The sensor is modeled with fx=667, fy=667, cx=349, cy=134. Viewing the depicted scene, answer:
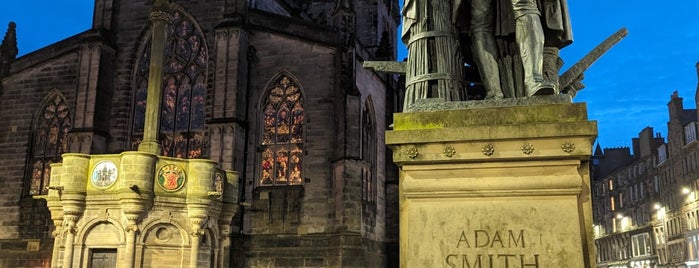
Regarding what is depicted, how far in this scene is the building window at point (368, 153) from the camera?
26.0 metres

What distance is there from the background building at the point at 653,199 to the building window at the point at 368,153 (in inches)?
1338

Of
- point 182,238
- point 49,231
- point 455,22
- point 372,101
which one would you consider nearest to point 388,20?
point 372,101

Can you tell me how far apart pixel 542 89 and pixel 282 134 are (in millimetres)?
22555

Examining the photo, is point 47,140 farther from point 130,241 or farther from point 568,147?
point 568,147

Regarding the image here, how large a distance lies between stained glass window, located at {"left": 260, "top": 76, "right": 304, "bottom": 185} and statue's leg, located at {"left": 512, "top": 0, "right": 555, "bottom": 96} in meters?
21.7

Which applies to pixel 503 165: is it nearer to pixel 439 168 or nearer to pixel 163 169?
pixel 439 168

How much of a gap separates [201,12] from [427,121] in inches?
998

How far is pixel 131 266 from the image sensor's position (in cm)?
1786

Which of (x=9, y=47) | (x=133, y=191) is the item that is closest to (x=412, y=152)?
(x=133, y=191)

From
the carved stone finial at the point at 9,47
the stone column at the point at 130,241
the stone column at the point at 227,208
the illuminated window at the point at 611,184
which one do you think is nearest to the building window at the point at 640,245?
the illuminated window at the point at 611,184

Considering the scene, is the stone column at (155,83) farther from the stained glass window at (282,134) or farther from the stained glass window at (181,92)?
the stained glass window at (181,92)

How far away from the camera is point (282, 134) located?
26.1 meters

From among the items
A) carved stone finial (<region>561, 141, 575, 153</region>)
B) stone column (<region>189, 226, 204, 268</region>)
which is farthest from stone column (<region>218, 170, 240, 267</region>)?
carved stone finial (<region>561, 141, 575, 153</region>)

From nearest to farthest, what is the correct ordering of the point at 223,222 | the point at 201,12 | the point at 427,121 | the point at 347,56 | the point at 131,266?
1. the point at 427,121
2. the point at 131,266
3. the point at 223,222
4. the point at 347,56
5. the point at 201,12
